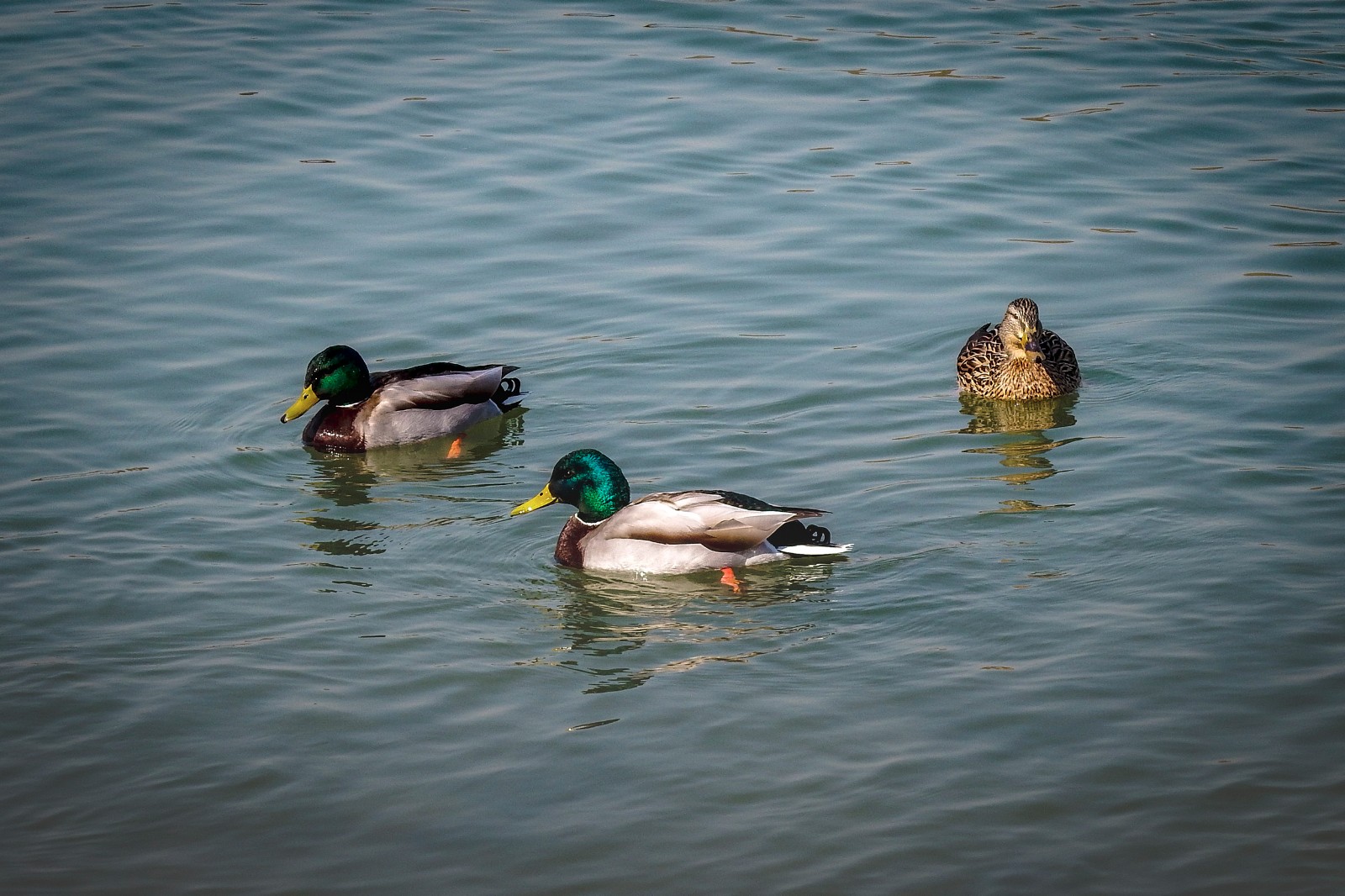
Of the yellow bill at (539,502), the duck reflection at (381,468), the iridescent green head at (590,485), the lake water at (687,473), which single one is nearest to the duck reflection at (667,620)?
the lake water at (687,473)

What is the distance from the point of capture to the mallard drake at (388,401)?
10.9 meters

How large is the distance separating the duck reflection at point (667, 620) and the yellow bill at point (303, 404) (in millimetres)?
3167

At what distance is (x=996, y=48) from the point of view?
1997 cm

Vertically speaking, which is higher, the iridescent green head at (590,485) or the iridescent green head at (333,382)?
the iridescent green head at (333,382)

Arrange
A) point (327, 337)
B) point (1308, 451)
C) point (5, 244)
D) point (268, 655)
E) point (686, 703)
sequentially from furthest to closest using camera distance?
point (5, 244) → point (327, 337) → point (1308, 451) → point (268, 655) → point (686, 703)

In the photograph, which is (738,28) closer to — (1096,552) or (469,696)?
(1096,552)

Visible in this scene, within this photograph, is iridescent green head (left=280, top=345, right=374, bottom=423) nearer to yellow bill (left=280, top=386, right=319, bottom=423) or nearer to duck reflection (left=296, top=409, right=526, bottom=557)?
yellow bill (left=280, top=386, right=319, bottom=423)

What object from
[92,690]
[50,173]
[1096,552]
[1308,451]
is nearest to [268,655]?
[92,690]

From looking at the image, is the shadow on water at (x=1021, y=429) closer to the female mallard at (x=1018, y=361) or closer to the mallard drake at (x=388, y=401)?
the female mallard at (x=1018, y=361)

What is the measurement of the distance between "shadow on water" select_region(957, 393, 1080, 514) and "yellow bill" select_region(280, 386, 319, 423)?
4546mm

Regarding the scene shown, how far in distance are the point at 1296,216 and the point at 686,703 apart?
9.68 m

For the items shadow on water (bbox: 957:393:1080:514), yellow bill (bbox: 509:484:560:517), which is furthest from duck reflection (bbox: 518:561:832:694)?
shadow on water (bbox: 957:393:1080:514)

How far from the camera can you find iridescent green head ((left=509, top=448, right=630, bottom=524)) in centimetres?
883

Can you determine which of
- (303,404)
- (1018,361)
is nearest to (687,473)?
(1018,361)
